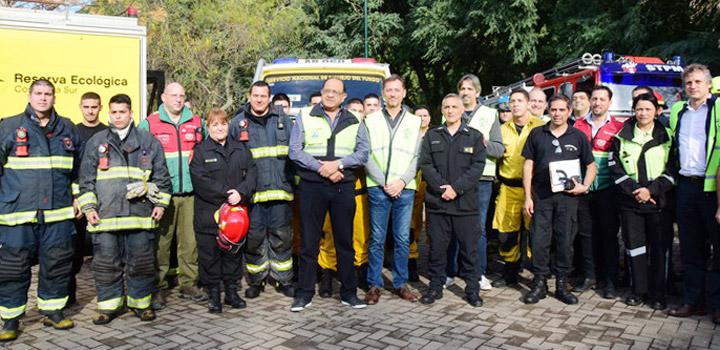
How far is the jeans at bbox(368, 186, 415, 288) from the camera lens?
5.64m

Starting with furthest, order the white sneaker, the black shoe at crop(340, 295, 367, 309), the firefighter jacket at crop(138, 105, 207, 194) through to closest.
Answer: the white sneaker, the firefighter jacket at crop(138, 105, 207, 194), the black shoe at crop(340, 295, 367, 309)

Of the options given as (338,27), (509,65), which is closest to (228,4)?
(338,27)

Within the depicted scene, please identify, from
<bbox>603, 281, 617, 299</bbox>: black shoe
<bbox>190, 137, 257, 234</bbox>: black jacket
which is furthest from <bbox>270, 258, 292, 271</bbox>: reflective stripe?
<bbox>603, 281, 617, 299</bbox>: black shoe

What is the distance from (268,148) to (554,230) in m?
2.94

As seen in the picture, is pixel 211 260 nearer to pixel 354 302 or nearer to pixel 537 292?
pixel 354 302

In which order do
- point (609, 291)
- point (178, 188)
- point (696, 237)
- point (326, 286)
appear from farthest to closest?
point (326, 286)
point (609, 291)
point (178, 188)
point (696, 237)

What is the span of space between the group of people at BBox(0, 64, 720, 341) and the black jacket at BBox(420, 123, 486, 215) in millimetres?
14

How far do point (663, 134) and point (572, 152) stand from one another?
811 millimetres

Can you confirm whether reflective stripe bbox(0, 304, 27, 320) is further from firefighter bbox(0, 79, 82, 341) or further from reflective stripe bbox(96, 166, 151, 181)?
reflective stripe bbox(96, 166, 151, 181)

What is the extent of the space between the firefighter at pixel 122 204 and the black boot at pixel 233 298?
0.70m

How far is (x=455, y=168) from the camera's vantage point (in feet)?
18.4

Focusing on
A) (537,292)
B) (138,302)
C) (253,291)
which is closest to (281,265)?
(253,291)

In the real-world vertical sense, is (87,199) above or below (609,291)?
above

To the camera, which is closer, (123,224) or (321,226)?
(123,224)
